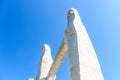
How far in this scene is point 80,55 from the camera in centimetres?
998

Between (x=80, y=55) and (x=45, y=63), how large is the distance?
9919mm

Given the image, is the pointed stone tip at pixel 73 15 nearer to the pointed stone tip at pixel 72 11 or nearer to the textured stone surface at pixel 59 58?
the pointed stone tip at pixel 72 11

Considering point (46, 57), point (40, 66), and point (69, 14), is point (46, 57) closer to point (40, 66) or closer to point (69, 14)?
point (40, 66)

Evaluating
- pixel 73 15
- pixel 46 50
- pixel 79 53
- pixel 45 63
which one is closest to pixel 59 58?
pixel 73 15

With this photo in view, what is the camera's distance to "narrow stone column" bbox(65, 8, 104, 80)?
31.0ft

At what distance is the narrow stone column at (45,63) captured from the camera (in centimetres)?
1895

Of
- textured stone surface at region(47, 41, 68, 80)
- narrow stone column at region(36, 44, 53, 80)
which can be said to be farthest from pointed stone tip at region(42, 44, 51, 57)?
textured stone surface at region(47, 41, 68, 80)

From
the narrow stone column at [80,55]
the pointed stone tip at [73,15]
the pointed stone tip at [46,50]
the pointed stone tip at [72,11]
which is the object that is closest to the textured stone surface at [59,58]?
the pointed stone tip at [73,15]

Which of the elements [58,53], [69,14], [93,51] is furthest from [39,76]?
[93,51]

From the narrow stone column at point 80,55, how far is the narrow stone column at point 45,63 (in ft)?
24.7

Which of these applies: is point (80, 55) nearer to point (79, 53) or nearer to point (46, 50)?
point (79, 53)

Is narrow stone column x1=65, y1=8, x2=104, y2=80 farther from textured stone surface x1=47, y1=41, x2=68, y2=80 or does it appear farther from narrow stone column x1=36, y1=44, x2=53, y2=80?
narrow stone column x1=36, y1=44, x2=53, y2=80

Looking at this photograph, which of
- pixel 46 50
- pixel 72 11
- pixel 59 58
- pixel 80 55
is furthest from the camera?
pixel 46 50

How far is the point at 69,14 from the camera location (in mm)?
12758
